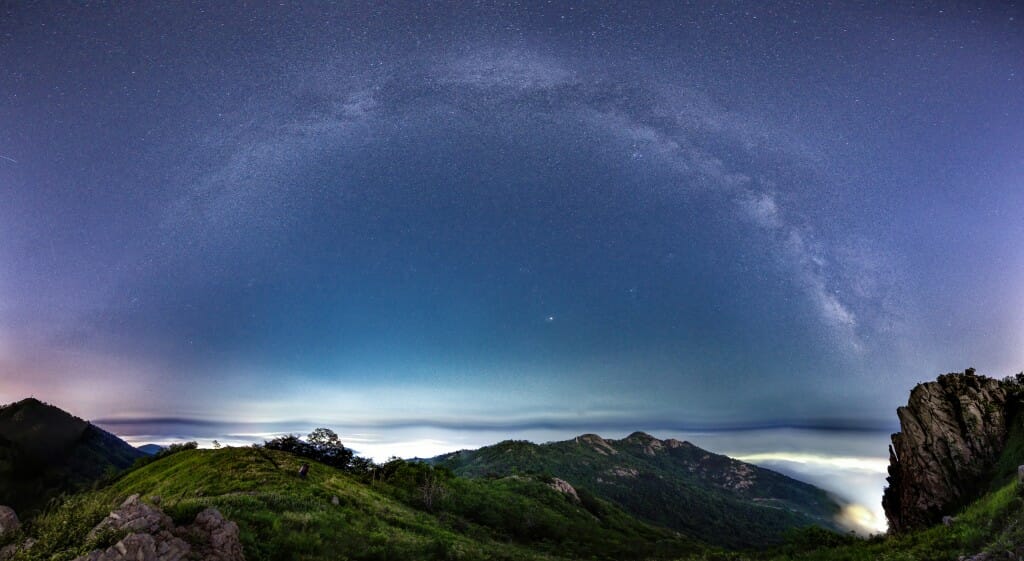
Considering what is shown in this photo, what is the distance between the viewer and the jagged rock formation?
15.8 metres

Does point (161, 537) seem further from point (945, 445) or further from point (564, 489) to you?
point (564, 489)

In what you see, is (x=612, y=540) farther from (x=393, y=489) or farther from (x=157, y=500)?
(x=157, y=500)

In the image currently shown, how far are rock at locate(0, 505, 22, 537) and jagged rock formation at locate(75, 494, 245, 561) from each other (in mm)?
4056

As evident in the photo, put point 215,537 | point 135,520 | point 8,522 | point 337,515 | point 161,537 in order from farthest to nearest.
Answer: point 337,515 → point 215,537 → point 8,522 → point 161,537 → point 135,520

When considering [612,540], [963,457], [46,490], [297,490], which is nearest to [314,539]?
[297,490]

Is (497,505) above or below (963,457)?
below

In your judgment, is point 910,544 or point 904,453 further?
point 904,453

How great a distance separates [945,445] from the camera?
3744 cm

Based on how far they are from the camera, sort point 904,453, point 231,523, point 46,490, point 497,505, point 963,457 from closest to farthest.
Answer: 1. point 231,523
2. point 963,457
3. point 904,453
4. point 497,505
5. point 46,490

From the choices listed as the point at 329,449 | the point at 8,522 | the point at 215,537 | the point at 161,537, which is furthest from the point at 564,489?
the point at 8,522

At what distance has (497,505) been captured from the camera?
93.4 m

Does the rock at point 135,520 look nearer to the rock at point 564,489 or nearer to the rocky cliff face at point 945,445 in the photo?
the rocky cliff face at point 945,445

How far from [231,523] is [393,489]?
59.4 metres

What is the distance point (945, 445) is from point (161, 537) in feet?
186
